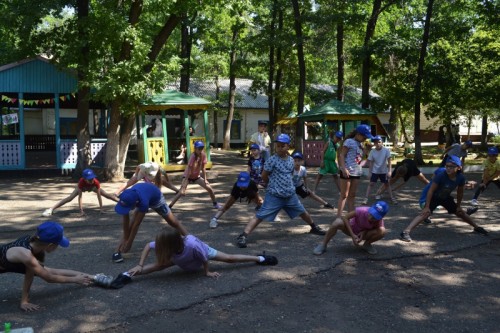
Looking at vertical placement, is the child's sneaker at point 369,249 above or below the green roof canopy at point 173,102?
below

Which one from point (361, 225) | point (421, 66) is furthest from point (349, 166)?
point (421, 66)

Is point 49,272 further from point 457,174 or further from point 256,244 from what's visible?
point 457,174

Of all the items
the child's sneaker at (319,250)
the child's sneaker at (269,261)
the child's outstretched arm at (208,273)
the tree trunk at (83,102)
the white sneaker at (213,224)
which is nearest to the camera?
the child's outstretched arm at (208,273)

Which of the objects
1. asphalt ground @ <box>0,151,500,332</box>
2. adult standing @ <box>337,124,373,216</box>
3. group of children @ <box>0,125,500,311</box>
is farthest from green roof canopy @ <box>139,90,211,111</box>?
adult standing @ <box>337,124,373,216</box>

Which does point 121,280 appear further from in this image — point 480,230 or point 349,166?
point 480,230

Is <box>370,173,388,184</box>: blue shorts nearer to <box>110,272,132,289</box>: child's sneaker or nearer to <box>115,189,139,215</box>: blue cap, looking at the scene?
<box>115,189,139,215</box>: blue cap

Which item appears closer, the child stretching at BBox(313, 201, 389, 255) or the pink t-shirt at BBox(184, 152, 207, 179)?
the child stretching at BBox(313, 201, 389, 255)

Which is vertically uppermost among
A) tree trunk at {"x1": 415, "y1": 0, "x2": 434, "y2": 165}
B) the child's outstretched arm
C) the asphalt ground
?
tree trunk at {"x1": 415, "y1": 0, "x2": 434, "y2": 165}

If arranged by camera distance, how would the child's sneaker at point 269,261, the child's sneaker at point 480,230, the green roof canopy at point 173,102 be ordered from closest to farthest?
the child's sneaker at point 269,261 → the child's sneaker at point 480,230 → the green roof canopy at point 173,102

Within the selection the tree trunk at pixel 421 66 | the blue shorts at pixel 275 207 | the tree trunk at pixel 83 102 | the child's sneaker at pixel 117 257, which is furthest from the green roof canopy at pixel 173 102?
the child's sneaker at pixel 117 257

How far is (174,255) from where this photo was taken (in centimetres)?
Result: 542

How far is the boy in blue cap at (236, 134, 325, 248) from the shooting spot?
6.95 m

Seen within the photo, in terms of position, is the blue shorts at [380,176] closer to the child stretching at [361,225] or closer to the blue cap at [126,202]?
the child stretching at [361,225]

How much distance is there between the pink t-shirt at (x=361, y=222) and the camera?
631 cm
